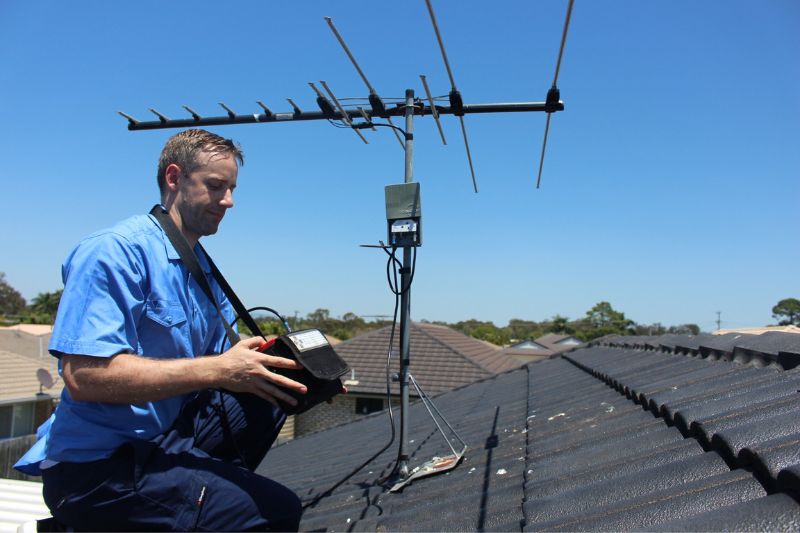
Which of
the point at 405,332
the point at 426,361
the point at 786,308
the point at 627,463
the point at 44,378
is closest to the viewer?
the point at 627,463

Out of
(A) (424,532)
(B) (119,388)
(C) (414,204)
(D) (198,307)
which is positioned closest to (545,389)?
(C) (414,204)

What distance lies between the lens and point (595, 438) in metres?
2.40

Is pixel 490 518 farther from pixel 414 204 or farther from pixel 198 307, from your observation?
pixel 414 204

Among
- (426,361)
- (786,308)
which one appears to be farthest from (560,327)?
(426,361)

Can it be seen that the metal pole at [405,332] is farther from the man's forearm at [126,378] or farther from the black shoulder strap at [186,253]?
the man's forearm at [126,378]

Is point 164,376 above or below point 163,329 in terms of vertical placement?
below

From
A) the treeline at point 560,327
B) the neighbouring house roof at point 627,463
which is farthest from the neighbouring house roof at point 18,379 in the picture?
the treeline at point 560,327

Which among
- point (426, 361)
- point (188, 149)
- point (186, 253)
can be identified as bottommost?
point (426, 361)

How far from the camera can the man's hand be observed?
171cm

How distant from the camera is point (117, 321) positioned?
5.30 ft

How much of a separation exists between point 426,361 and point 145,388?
14.8m

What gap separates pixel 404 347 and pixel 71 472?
1679 mm

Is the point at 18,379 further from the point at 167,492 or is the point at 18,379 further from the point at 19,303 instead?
the point at 19,303

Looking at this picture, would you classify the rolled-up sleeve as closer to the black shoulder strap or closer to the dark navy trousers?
the black shoulder strap
